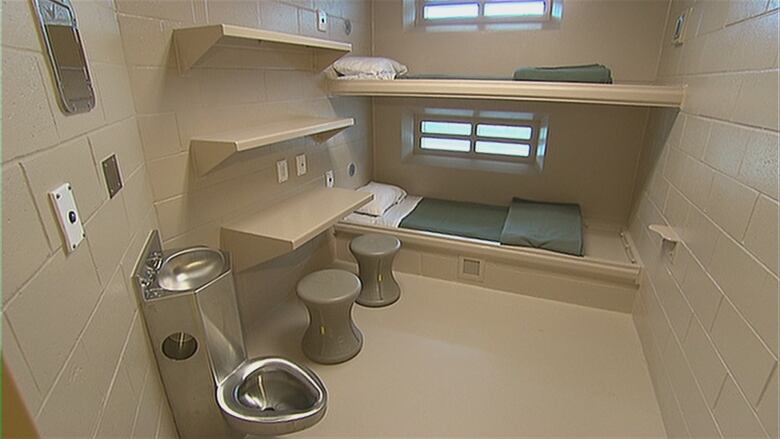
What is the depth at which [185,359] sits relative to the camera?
1340mm

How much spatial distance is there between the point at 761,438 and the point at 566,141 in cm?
222

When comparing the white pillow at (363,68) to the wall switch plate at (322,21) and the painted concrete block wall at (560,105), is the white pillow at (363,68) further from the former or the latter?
the painted concrete block wall at (560,105)

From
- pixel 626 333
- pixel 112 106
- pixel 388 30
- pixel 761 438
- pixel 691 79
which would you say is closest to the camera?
pixel 761 438

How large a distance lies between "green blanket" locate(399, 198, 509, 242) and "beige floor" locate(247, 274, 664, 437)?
42cm

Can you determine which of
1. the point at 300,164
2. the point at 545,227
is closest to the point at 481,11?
the point at 545,227

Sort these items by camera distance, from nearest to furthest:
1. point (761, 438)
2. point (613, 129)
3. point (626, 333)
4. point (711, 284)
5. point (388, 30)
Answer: point (761, 438), point (711, 284), point (626, 333), point (613, 129), point (388, 30)

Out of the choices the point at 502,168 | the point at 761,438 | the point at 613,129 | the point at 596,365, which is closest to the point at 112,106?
the point at 761,438

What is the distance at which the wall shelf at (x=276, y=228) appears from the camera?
71.4 inches

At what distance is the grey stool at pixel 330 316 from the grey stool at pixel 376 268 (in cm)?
36

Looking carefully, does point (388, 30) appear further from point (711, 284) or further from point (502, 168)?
point (711, 284)

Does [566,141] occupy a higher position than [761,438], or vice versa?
[566,141]

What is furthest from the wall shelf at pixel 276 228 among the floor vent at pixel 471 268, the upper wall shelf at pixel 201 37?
the floor vent at pixel 471 268

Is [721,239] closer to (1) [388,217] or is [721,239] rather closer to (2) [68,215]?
(2) [68,215]

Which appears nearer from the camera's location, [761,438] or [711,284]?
[761,438]
